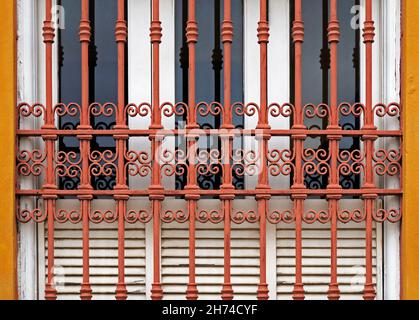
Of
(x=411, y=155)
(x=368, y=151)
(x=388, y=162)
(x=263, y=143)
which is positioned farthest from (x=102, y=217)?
(x=411, y=155)

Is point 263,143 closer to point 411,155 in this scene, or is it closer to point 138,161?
point 138,161

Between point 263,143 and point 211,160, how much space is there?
0.33m

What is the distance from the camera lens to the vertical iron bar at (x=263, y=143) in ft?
10.9

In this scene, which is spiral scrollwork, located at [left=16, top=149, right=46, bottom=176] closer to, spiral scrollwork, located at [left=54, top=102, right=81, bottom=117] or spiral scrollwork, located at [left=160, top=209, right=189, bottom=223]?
spiral scrollwork, located at [left=54, top=102, right=81, bottom=117]

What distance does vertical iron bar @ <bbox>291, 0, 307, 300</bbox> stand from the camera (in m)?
3.31

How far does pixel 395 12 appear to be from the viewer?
135 inches

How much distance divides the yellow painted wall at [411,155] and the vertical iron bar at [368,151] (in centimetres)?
20

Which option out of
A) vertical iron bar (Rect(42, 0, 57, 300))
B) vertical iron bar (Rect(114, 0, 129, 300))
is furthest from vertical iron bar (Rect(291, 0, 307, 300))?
vertical iron bar (Rect(42, 0, 57, 300))

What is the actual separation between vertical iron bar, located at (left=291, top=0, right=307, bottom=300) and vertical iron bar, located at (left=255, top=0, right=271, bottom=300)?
0.55 feet

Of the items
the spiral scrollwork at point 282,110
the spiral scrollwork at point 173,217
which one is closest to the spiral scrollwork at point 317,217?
the spiral scrollwork at point 282,110

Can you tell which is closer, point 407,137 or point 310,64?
point 407,137

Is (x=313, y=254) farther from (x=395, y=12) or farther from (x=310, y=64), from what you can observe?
(x=395, y=12)
